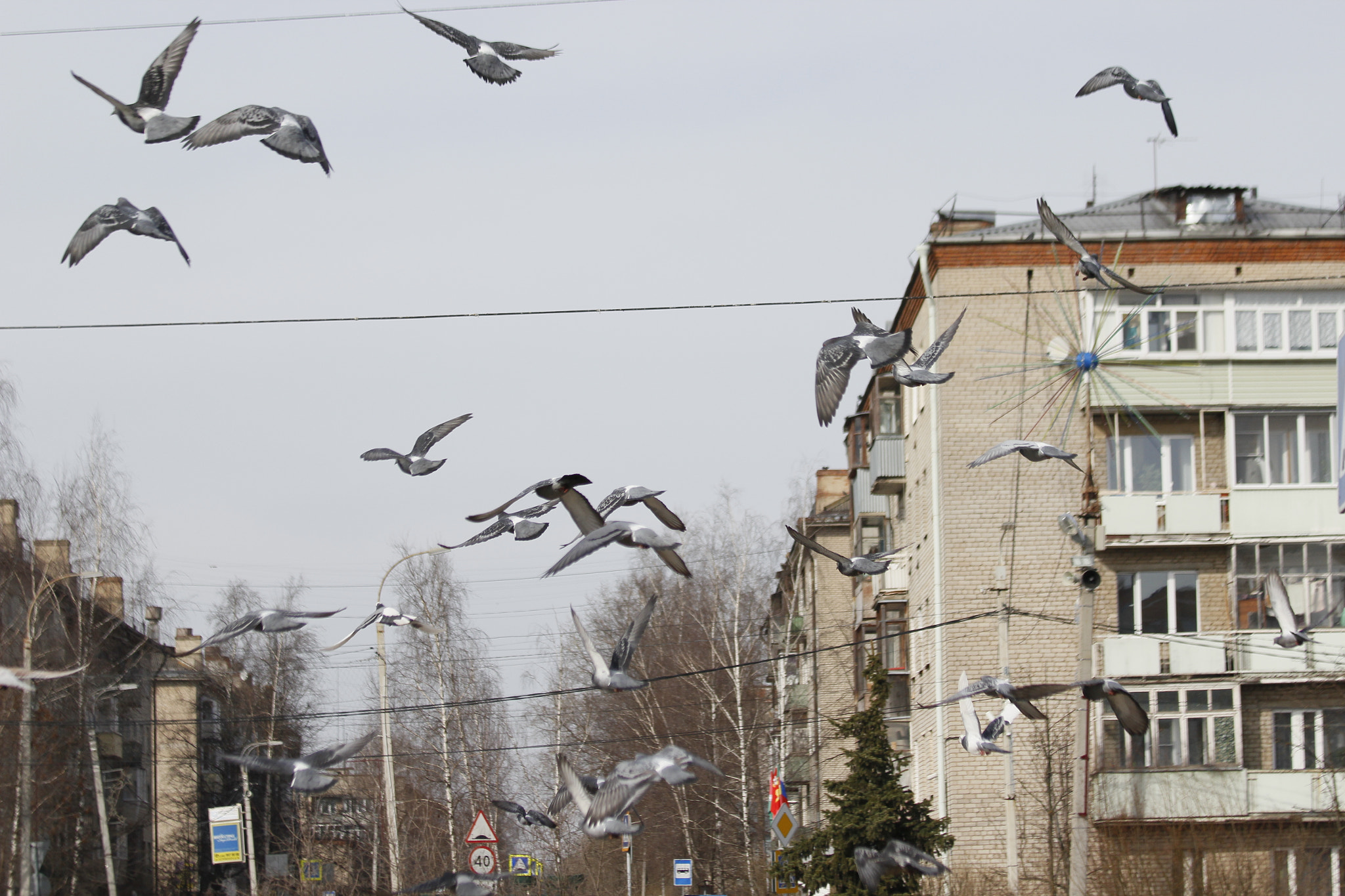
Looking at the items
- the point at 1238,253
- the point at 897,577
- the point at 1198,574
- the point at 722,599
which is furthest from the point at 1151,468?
the point at 722,599

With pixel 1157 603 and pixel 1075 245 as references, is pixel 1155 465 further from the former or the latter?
pixel 1075 245

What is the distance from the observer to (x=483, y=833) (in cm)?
2103

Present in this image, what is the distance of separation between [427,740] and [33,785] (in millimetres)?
16428

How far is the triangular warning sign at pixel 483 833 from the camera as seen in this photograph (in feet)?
68.7

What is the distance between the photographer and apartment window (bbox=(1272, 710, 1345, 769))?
31266 millimetres

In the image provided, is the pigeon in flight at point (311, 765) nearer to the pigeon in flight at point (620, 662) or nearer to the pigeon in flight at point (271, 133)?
the pigeon in flight at point (620, 662)

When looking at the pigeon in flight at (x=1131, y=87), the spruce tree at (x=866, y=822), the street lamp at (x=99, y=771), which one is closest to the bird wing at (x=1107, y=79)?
the pigeon in flight at (x=1131, y=87)

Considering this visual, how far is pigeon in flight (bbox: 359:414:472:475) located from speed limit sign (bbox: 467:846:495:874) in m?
8.12

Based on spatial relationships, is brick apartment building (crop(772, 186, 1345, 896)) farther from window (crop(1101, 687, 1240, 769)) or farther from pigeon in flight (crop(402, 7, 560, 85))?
pigeon in flight (crop(402, 7, 560, 85))

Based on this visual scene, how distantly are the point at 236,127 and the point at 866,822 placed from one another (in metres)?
14.4

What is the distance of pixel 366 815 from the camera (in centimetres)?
5238

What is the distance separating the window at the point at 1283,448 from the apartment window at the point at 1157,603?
2.30 meters

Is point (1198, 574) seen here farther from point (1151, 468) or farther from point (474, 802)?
point (474, 802)

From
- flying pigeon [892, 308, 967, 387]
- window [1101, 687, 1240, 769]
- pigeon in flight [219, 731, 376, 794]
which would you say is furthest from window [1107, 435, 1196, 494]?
pigeon in flight [219, 731, 376, 794]
